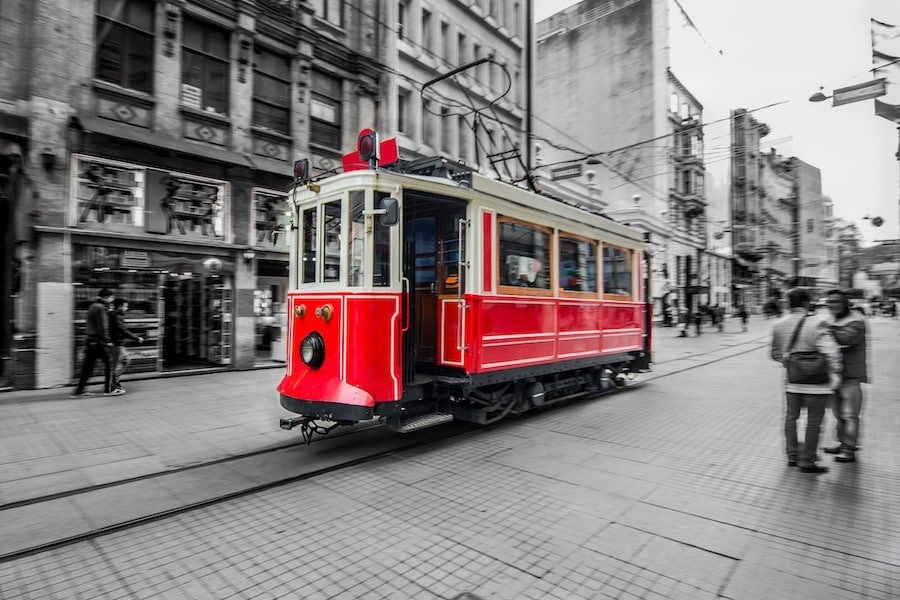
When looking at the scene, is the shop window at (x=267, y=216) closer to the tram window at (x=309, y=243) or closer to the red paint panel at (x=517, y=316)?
the tram window at (x=309, y=243)

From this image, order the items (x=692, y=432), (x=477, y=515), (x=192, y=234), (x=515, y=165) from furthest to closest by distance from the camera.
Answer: (x=515, y=165), (x=192, y=234), (x=692, y=432), (x=477, y=515)

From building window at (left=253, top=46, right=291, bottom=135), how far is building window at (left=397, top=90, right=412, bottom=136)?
5758 mm

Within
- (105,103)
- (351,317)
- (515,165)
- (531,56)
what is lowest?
(351,317)

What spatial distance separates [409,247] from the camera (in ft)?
20.6

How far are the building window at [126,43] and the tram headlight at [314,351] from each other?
935 cm

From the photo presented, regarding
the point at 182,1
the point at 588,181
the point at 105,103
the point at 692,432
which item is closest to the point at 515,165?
the point at 588,181

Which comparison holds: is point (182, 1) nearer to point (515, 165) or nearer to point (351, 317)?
point (351, 317)

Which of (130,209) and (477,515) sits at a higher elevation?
(130,209)

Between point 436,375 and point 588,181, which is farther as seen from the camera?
point 588,181

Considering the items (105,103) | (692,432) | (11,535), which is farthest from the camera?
(105,103)

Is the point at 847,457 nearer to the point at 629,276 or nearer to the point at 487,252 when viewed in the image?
the point at 487,252

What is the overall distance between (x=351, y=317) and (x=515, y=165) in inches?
828

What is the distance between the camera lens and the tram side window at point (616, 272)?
954 centimetres

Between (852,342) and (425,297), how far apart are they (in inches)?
201
